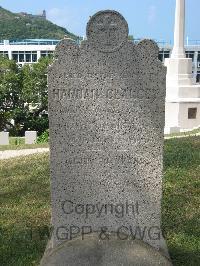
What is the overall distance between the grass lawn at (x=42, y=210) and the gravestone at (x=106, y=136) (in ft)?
1.79

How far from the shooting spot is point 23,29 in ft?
396

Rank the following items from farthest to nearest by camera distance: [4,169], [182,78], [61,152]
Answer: [182,78], [4,169], [61,152]

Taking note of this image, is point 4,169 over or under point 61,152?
under

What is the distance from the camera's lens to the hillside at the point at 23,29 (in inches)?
4538

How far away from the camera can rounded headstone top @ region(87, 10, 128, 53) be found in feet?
13.8

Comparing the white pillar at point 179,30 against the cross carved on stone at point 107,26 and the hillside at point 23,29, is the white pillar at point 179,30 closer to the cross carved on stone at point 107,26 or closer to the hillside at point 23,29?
the cross carved on stone at point 107,26

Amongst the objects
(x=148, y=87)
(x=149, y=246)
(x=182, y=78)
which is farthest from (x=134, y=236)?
(x=182, y=78)

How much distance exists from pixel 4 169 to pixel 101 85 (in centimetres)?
555

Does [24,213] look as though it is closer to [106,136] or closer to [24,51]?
[106,136]

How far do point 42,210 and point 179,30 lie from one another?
17.1 metres

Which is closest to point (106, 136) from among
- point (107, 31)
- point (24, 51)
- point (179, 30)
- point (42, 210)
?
point (107, 31)

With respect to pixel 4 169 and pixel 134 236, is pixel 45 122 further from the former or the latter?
pixel 134 236

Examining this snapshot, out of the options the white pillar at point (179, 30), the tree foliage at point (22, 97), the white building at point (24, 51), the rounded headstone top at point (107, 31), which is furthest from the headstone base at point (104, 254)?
the white building at point (24, 51)

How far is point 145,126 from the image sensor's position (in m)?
4.42
